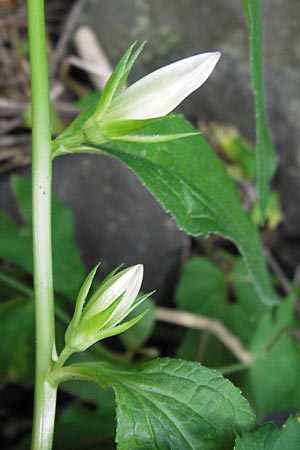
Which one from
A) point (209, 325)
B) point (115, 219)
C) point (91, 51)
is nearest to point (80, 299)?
point (209, 325)

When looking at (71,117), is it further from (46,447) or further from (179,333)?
(46,447)

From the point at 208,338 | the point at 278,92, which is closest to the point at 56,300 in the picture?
the point at 208,338

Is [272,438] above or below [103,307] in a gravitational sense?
below

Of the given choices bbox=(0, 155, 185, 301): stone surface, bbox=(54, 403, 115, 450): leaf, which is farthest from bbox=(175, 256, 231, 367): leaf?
bbox=(54, 403, 115, 450): leaf

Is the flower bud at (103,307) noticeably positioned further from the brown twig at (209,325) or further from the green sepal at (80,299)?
the brown twig at (209,325)

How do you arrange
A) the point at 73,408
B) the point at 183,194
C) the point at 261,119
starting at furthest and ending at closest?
the point at 73,408, the point at 261,119, the point at 183,194

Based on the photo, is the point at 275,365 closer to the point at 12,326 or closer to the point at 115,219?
the point at 12,326
